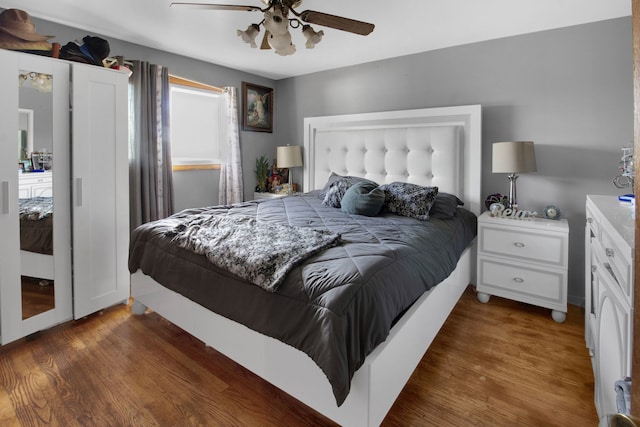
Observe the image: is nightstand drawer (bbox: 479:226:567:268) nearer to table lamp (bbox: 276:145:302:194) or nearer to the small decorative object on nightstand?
the small decorative object on nightstand

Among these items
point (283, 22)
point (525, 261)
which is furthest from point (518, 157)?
point (283, 22)

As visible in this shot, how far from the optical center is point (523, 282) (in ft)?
8.63

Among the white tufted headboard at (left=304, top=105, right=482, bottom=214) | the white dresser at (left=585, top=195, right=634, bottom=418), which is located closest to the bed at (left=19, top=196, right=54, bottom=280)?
the white tufted headboard at (left=304, top=105, right=482, bottom=214)

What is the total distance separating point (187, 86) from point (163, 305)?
8.18ft

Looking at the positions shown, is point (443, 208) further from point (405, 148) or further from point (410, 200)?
point (405, 148)

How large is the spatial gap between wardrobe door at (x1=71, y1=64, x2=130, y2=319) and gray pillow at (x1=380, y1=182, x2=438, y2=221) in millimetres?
2103

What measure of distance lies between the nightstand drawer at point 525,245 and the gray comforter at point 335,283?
0.45m

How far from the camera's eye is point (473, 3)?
7.74 ft

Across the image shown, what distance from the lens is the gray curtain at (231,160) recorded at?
13.3 feet

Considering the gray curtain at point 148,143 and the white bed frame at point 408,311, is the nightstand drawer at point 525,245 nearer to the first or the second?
the white bed frame at point 408,311

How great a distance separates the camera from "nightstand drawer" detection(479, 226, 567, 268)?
2.48m

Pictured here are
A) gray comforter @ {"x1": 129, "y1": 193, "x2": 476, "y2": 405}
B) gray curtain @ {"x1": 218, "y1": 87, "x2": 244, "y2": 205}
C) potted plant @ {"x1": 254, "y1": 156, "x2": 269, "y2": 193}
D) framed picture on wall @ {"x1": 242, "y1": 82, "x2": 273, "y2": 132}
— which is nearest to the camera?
gray comforter @ {"x1": 129, "y1": 193, "x2": 476, "y2": 405}

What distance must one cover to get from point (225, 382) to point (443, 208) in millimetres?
1972

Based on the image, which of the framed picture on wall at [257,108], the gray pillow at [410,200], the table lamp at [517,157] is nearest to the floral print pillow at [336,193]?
the gray pillow at [410,200]
